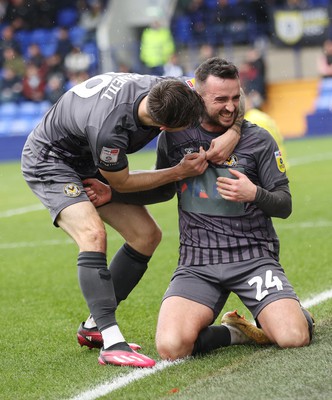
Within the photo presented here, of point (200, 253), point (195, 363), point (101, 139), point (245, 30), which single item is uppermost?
point (101, 139)

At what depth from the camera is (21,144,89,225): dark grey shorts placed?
18.1ft

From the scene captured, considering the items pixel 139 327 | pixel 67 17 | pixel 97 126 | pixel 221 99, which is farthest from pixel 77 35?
pixel 97 126

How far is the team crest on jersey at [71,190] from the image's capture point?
5520 millimetres

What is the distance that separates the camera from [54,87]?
24.2 meters

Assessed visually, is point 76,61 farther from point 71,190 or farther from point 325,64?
point 71,190

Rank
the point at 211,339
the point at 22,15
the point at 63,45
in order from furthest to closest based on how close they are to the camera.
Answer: the point at 22,15, the point at 63,45, the point at 211,339

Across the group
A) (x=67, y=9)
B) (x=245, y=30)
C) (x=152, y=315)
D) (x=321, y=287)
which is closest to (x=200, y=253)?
(x=152, y=315)

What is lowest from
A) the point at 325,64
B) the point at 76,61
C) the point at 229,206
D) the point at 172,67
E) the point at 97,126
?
the point at 325,64

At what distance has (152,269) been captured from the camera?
8.46 meters

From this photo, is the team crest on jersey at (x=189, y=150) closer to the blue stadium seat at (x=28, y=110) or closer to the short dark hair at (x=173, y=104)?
the short dark hair at (x=173, y=104)

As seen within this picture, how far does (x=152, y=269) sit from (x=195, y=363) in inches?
129

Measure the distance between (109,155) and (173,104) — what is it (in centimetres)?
46

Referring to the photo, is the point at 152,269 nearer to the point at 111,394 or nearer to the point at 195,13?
the point at 111,394

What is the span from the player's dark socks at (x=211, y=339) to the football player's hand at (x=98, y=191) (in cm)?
98
